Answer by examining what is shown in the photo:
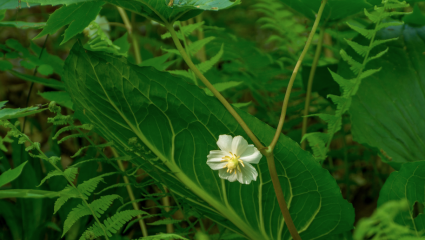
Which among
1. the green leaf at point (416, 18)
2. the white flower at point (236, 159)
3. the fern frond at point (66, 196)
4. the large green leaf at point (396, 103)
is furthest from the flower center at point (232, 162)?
the green leaf at point (416, 18)

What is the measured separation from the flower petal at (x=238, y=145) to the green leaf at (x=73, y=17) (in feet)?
1.29

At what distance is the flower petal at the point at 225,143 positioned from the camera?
602mm

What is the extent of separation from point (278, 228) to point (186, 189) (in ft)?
0.78

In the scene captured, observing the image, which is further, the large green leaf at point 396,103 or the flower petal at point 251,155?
the large green leaf at point 396,103

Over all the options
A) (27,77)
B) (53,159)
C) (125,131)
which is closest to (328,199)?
(125,131)

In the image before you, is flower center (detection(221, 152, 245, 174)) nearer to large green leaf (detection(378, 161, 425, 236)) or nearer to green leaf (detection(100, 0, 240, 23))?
green leaf (detection(100, 0, 240, 23))

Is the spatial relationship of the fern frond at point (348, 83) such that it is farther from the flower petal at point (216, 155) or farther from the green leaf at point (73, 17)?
the green leaf at point (73, 17)

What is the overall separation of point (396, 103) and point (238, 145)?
0.67m

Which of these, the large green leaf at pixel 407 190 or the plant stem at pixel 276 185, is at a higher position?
the plant stem at pixel 276 185

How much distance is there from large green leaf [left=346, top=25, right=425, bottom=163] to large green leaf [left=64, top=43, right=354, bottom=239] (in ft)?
1.02

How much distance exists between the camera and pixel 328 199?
696mm

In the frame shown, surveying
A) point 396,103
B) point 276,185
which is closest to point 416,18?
point 396,103

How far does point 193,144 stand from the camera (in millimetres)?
716

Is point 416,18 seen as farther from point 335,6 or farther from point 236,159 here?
point 236,159
